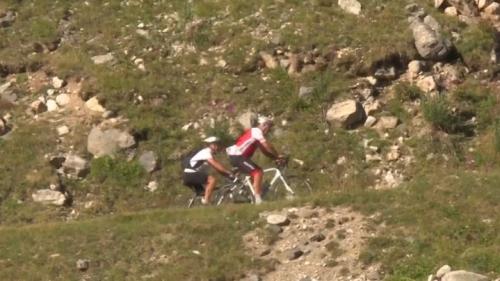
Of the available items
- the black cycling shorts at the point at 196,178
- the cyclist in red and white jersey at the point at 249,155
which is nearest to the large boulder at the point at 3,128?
the black cycling shorts at the point at 196,178

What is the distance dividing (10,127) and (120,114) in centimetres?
282

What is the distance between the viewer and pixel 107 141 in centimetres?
2481

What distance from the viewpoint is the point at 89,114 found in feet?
85.0

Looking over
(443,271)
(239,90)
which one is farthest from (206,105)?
(443,271)

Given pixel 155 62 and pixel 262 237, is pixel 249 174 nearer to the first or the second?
pixel 262 237

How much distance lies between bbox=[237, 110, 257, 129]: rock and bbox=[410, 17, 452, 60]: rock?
469cm

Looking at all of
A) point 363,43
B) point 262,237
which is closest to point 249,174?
point 262,237

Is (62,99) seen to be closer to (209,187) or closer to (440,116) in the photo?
(209,187)

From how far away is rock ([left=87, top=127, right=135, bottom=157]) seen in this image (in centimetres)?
2467

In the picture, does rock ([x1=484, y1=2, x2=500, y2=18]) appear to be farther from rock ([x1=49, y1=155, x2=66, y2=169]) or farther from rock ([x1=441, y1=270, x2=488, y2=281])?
rock ([x1=441, y1=270, x2=488, y2=281])

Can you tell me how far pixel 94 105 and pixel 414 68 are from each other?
26.6 feet

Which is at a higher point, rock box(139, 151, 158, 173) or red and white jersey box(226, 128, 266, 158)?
red and white jersey box(226, 128, 266, 158)

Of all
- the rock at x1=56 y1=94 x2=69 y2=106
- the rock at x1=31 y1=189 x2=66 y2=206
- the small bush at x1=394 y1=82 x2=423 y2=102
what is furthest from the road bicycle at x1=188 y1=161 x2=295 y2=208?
the rock at x1=56 y1=94 x2=69 y2=106

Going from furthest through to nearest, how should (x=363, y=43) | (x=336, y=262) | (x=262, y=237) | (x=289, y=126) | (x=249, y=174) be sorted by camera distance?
(x=363, y=43), (x=289, y=126), (x=249, y=174), (x=262, y=237), (x=336, y=262)
